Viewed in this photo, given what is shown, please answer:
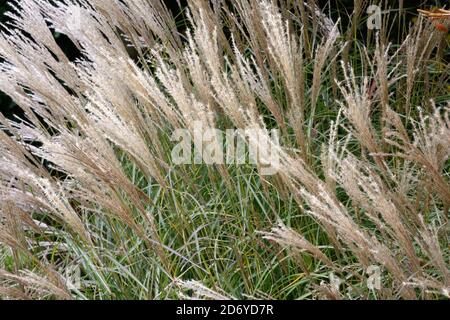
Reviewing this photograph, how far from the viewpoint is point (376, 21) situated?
3965 millimetres

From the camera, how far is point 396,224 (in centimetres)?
242

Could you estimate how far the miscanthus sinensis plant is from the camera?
2609mm

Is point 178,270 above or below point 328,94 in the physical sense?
below

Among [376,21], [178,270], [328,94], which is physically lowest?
[178,270]

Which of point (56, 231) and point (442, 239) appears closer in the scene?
point (442, 239)

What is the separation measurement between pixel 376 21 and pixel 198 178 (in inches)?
49.0

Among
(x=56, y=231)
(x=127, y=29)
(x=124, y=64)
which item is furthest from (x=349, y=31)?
(x=56, y=231)

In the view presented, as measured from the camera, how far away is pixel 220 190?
3.32m

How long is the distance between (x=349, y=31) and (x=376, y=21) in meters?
0.16

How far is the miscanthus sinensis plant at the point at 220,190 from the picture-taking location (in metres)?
2.61
